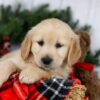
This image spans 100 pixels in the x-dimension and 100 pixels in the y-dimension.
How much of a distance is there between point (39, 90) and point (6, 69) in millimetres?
204

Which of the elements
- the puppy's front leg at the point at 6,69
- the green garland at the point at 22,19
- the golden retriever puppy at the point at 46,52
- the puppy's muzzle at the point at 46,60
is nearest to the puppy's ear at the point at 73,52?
the golden retriever puppy at the point at 46,52

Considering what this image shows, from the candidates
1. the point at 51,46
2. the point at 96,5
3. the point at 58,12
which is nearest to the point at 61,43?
the point at 51,46

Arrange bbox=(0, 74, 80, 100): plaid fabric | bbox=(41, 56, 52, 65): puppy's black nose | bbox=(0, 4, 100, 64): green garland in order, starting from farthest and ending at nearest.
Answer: bbox=(0, 4, 100, 64): green garland → bbox=(41, 56, 52, 65): puppy's black nose → bbox=(0, 74, 80, 100): plaid fabric

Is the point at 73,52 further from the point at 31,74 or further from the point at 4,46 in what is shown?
the point at 4,46

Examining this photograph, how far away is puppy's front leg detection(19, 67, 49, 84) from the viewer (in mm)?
1513

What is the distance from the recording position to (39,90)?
1494 mm

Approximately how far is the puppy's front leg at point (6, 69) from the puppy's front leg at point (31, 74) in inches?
2.9

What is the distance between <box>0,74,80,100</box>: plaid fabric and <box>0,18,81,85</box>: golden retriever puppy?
0.06m

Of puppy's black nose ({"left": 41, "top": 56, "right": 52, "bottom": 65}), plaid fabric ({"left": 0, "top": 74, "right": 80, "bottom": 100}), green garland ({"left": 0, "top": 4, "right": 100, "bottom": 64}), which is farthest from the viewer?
green garland ({"left": 0, "top": 4, "right": 100, "bottom": 64})

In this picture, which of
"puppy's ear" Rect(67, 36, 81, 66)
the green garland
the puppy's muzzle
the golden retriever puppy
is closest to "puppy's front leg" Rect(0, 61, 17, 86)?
the golden retriever puppy

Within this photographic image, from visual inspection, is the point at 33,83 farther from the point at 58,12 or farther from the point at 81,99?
the point at 58,12

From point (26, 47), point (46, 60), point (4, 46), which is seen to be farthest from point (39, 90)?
point (4, 46)

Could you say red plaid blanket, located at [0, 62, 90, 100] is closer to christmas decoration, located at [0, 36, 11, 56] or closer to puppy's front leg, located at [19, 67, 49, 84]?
puppy's front leg, located at [19, 67, 49, 84]

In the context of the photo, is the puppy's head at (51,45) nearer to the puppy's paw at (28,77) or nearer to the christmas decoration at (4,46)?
the puppy's paw at (28,77)
